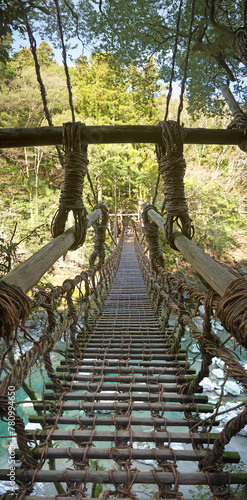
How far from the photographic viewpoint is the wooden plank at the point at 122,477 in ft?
2.20

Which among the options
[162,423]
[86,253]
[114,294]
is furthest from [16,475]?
[86,253]

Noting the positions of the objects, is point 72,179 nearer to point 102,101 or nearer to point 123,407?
point 123,407

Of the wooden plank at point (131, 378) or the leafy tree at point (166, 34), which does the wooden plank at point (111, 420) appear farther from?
the leafy tree at point (166, 34)

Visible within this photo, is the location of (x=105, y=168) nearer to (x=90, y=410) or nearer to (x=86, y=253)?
(x=86, y=253)

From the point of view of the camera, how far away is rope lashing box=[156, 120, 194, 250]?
125cm

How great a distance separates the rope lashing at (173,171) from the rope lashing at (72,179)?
0.39 meters

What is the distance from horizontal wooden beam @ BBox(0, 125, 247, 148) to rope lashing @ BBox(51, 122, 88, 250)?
5 cm

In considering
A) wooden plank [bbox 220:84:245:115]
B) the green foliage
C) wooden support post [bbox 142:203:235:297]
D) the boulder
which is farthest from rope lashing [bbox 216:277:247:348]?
the green foliage

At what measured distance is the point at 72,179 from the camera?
1247mm

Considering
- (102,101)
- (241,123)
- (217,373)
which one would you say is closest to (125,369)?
(241,123)

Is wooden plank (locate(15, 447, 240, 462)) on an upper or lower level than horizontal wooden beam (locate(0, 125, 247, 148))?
lower

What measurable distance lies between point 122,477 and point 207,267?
0.64 meters

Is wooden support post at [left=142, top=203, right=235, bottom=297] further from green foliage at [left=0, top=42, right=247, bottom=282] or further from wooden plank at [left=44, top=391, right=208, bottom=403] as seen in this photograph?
green foliage at [left=0, top=42, right=247, bottom=282]

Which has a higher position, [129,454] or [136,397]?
[136,397]
